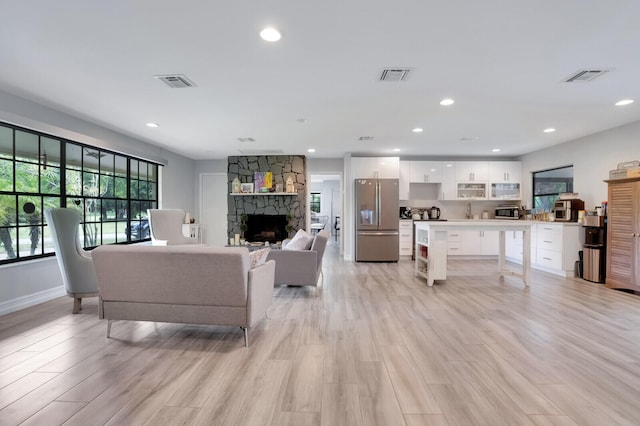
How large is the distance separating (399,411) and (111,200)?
217 inches

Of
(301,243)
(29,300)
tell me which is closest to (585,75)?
(301,243)

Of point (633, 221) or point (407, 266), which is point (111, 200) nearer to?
point (407, 266)

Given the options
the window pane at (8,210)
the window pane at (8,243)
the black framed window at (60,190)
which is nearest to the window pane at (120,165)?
the black framed window at (60,190)

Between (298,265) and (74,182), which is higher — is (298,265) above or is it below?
below

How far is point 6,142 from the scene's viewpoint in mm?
3543

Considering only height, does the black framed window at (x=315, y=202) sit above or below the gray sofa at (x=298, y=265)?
above

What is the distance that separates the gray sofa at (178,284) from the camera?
2436 millimetres

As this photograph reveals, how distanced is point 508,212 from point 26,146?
8.72 m

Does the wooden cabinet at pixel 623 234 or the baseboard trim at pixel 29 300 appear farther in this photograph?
the wooden cabinet at pixel 623 234

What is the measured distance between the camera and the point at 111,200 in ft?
17.1

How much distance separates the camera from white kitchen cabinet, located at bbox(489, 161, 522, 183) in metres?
7.13

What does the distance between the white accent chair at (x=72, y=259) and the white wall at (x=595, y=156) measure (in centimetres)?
750

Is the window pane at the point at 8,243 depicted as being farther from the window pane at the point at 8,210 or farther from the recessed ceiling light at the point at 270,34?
the recessed ceiling light at the point at 270,34

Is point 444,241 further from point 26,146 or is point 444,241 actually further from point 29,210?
point 26,146
